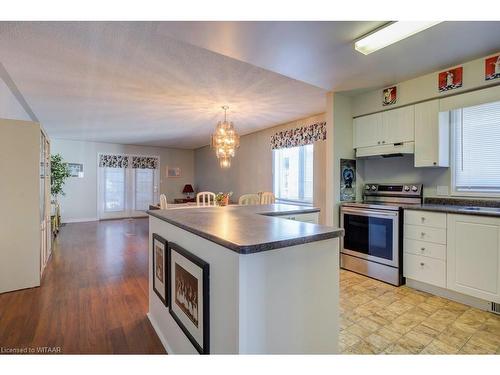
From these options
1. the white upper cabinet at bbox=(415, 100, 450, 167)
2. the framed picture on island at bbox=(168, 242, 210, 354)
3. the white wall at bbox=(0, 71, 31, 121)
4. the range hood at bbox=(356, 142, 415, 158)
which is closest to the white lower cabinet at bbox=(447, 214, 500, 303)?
the white upper cabinet at bbox=(415, 100, 450, 167)

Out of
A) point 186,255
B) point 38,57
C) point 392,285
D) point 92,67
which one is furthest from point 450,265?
point 38,57

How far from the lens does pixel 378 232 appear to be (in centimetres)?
287

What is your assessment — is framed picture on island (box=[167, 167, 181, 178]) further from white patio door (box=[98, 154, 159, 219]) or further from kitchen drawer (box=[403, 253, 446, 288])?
kitchen drawer (box=[403, 253, 446, 288])

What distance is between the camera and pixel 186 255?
1.38 meters

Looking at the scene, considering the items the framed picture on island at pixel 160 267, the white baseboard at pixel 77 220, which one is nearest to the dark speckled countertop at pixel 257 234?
the framed picture on island at pixel 160 267

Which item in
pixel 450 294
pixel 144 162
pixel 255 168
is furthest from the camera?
pixel 144 162

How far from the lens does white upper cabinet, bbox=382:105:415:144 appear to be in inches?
112

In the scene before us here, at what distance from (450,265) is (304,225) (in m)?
1.89

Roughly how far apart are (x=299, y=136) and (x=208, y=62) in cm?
270

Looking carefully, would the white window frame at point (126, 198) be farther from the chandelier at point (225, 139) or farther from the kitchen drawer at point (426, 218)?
the kitchen drawer at point (426, 218)

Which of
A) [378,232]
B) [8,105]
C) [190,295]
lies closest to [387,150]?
[378,232]

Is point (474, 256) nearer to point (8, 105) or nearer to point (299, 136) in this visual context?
point (299, 136)

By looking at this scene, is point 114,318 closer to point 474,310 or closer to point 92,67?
point 92,67

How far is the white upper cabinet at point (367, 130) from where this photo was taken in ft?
10.3
